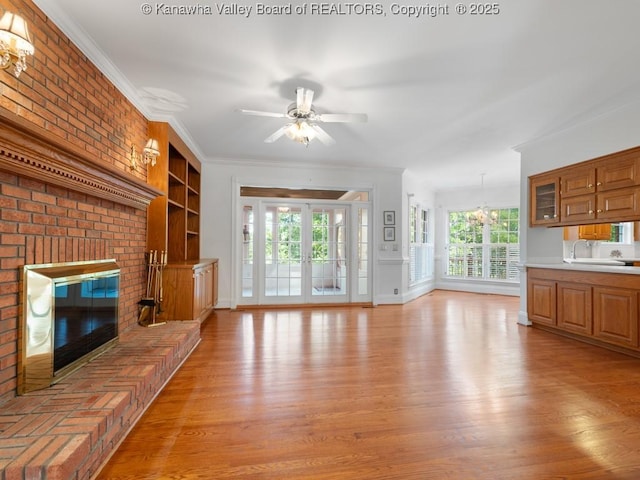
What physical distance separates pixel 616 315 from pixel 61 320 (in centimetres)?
496

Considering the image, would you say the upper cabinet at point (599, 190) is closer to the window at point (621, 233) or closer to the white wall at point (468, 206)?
the window at point (621, 233)

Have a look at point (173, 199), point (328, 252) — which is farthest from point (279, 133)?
point (328, 252)

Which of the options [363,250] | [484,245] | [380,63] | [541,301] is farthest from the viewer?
[484,245]

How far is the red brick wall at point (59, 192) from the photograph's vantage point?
1641mm

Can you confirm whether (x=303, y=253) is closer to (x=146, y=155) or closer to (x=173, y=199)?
(x=173, y=199)

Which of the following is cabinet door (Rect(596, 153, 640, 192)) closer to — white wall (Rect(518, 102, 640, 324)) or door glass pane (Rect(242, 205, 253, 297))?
white wall (Rect(518, 102, 640, 324))

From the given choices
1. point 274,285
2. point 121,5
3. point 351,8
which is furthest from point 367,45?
point 274,285

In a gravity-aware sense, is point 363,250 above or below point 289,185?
below

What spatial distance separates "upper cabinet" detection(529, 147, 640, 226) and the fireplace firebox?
197 inches

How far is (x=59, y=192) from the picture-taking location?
Result: 2002 mm

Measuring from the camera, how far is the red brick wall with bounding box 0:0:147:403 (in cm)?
164

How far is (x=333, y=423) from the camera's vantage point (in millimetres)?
1938

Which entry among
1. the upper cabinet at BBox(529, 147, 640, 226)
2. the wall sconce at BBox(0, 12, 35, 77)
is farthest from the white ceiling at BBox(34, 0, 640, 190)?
the wall sconce at BBox(0, 12, 35, 77)

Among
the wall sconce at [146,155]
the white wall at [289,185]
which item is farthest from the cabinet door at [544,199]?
the wall sconce at [146,155]
